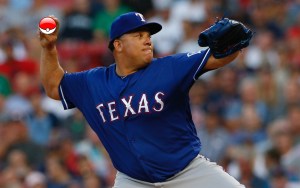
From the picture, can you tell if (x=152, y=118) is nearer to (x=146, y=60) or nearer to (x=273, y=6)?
(x=146, y=60)

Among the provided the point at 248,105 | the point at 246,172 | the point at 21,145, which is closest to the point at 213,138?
the point at 248,105

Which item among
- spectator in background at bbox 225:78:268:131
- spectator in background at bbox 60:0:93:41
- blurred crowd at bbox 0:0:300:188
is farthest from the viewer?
spectator in background at bbox 60:0:93:41

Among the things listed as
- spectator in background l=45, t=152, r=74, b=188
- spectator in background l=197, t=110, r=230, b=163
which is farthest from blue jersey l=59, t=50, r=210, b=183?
spectator in background l=197, t=110, r=230, b=163

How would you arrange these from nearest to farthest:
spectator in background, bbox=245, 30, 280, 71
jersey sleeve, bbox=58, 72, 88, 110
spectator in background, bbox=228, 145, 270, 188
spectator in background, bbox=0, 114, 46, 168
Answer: jersey sleeve, bbox=58, 72, 88, 110
spectator in background, bbox=228, 145, 270, 188
spectator in background, bbox=0, 114, 46, 168
spectator in background, bbox=245, 30, 280, 71

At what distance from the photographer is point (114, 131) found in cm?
748

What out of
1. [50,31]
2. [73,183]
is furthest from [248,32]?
[73,183]

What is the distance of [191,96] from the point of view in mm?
13617

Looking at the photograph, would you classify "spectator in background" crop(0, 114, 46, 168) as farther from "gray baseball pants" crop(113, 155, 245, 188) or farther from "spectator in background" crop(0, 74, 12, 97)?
"gray baseball pants" crop(113, 155, 245, 188)

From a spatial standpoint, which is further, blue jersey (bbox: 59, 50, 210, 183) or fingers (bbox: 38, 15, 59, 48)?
fingers (bbox: 38, 15, 59, 48)

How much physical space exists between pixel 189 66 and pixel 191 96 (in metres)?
6.42

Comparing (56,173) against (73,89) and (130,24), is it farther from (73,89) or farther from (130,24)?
(130,24)

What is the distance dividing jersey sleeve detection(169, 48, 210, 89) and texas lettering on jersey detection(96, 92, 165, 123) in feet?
0.59

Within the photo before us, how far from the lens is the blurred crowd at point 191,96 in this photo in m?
12.1

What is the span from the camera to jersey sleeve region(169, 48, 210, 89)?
716 cm
